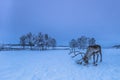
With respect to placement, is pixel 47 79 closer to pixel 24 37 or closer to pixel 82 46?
pixel 24 37

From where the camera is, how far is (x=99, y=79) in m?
7.55

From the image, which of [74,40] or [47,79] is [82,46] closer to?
[74,40]

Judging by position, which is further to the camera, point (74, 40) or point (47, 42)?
point (74, 40)

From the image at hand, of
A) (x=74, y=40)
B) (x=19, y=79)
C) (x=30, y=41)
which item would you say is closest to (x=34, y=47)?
(x=30, y=41)

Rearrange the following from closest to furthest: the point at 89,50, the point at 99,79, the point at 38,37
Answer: the point at 99,79 < the point at 89,50 < the point at 38,37

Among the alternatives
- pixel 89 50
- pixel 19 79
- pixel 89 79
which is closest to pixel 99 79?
pixel 89 79

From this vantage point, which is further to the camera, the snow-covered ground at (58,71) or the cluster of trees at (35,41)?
the cluster of trees at (35,41)

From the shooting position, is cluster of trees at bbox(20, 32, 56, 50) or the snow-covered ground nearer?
the snow-covered ground

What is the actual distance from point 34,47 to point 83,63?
75.6 m

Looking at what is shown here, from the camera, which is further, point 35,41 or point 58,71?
point 35,41

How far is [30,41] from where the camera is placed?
87.4m

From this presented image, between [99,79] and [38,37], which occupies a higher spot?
[38,37]

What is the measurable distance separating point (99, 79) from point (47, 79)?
2.68 metres

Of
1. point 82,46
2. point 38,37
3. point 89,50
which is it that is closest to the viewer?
point 89,50
